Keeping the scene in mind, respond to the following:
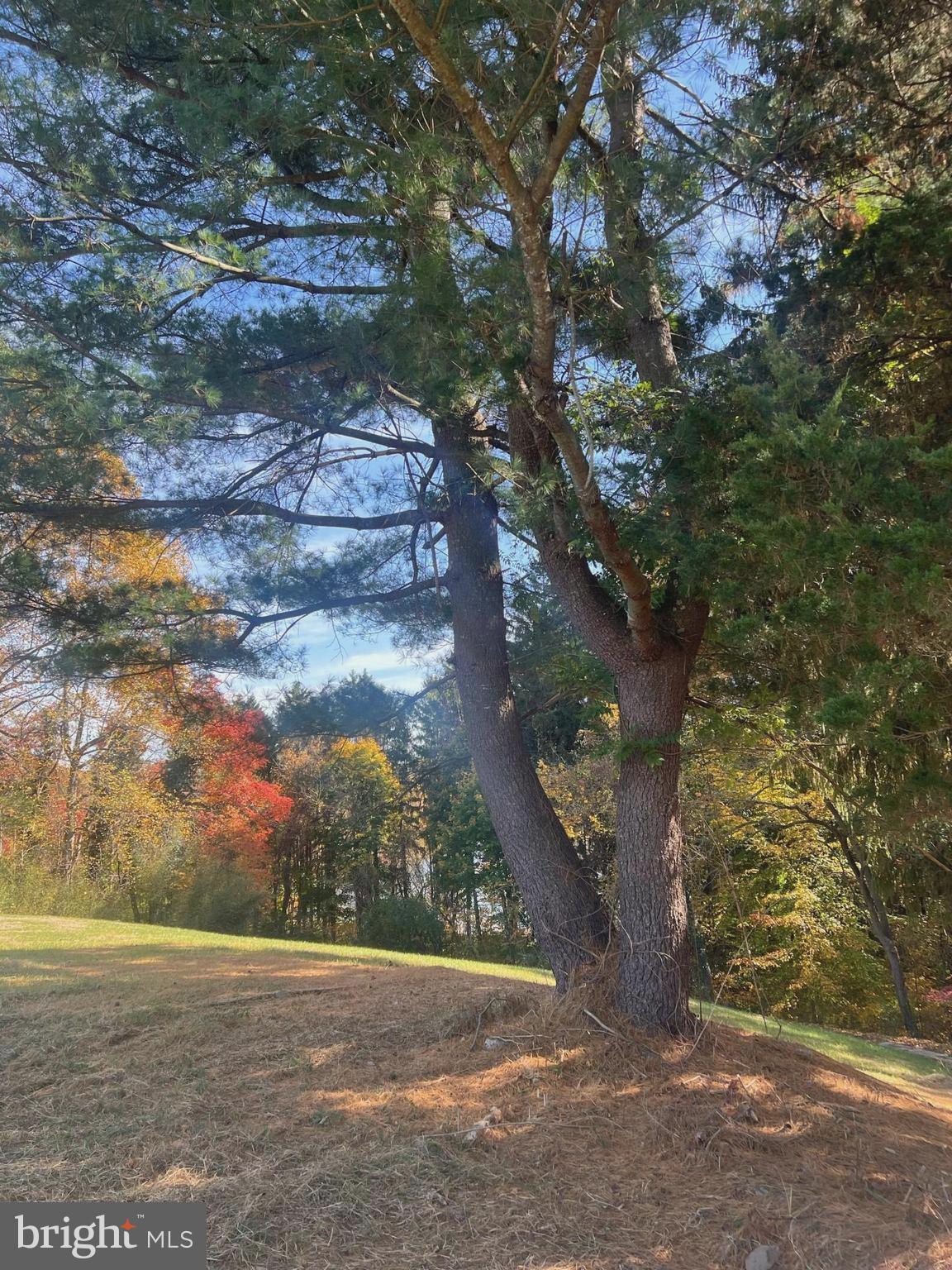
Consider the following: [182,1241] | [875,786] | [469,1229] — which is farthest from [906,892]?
[182,1241]

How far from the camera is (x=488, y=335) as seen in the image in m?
4.00

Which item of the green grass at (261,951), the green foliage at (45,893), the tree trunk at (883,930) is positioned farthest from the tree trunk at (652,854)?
the green foliage at (45,893)

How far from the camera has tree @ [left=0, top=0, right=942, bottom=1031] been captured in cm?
363

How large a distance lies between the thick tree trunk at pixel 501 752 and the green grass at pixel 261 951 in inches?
90.3

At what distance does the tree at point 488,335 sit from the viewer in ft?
11.9

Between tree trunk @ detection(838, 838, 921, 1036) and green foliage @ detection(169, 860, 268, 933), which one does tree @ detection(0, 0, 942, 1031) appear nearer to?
tree trunk @ detection(838, 838, 921, 1036)

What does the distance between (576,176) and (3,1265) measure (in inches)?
210

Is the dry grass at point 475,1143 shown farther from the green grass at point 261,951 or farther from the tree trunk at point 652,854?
the green grass at point 261,951

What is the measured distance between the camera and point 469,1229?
262cm

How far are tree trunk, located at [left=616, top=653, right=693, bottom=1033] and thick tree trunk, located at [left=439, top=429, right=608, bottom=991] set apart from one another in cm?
37

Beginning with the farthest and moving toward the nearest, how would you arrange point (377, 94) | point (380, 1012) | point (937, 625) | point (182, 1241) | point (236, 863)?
point (236, 863) < point (380, 1012) < point (377, 94) < point (937, 625) < point (182, 1241)

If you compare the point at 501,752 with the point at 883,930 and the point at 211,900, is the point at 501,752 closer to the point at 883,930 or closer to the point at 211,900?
the point at 883,930

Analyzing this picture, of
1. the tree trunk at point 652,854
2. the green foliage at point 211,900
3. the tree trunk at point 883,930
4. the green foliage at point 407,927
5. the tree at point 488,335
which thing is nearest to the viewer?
the tree at point 488,335

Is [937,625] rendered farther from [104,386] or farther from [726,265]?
[104,386]
